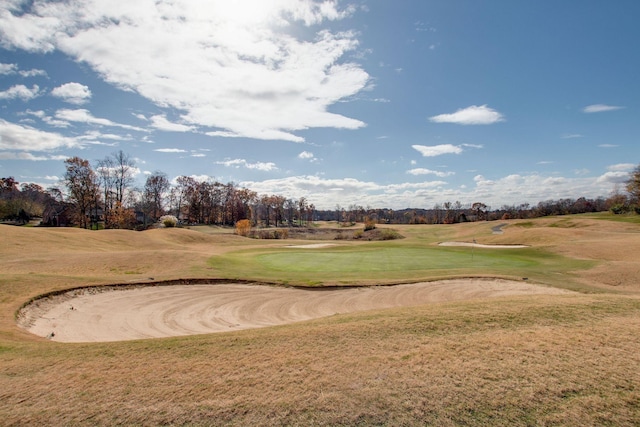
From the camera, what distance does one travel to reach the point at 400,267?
81.7 feet

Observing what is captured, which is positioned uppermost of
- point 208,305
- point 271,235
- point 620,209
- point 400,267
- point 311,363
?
point 620,209

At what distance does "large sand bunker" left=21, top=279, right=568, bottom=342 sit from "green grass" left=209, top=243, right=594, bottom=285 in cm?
197

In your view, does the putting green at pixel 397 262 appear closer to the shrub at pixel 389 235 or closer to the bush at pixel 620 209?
the shrub at pixel 389 235

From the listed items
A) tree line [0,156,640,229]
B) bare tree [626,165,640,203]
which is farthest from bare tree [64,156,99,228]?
bare tree [626,165,640,203]

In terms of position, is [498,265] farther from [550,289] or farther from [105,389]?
[105,389]

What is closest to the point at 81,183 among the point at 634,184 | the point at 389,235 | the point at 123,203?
the point at 123,203

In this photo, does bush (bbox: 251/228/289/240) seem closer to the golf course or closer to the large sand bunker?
the large sand bunker

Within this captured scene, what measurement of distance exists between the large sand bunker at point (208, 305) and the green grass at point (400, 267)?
6.46 feet

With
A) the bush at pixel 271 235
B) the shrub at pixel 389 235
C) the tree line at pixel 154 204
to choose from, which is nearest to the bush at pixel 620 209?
the tree line at pixel 154 204

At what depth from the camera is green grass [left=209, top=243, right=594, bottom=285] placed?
20.6m

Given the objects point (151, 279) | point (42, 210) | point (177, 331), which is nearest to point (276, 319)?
point (177, 331)

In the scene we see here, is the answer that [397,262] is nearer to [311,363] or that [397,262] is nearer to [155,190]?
[311,363]

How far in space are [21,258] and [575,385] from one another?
30182mm

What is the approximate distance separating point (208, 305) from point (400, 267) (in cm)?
1467
